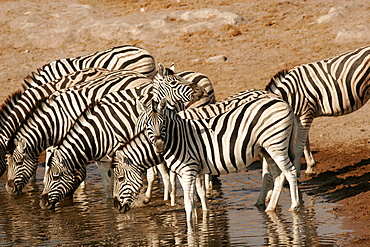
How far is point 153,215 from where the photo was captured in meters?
10.4

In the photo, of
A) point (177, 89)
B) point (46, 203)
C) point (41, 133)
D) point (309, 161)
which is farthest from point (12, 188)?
point (309, 161)

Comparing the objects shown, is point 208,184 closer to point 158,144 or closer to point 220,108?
point 220,108

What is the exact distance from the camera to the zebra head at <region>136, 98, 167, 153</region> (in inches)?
364

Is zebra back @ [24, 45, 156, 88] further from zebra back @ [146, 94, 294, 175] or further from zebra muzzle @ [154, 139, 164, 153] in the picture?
zebra muzzle @ [154, 139, 164, 153]

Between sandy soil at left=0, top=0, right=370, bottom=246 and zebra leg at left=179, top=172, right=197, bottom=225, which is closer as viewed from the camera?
zebra leg at left=179, top=172, right=197, bottom=225

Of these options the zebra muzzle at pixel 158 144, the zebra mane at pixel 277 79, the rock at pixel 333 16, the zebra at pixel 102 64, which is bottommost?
the zebra muzzle at pixel 158 144

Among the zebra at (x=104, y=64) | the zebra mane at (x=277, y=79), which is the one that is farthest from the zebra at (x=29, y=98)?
the zebra mane at (x=277, y=79)

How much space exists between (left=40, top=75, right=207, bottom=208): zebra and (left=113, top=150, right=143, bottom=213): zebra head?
3.44ft

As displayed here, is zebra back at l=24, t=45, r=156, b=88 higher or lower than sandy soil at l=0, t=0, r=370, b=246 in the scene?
lower

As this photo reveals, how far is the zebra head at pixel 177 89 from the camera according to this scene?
11.7m

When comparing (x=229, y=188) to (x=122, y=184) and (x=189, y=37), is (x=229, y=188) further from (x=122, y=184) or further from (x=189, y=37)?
(x=189, y=37)

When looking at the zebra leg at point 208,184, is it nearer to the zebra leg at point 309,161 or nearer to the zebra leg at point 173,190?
the zebra leg at point 173,190

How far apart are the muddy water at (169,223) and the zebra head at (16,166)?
23cm

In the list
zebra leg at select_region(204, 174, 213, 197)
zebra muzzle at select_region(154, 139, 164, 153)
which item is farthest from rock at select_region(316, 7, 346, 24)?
zebra muzzle at select_region(154, 139, 164, 153)
